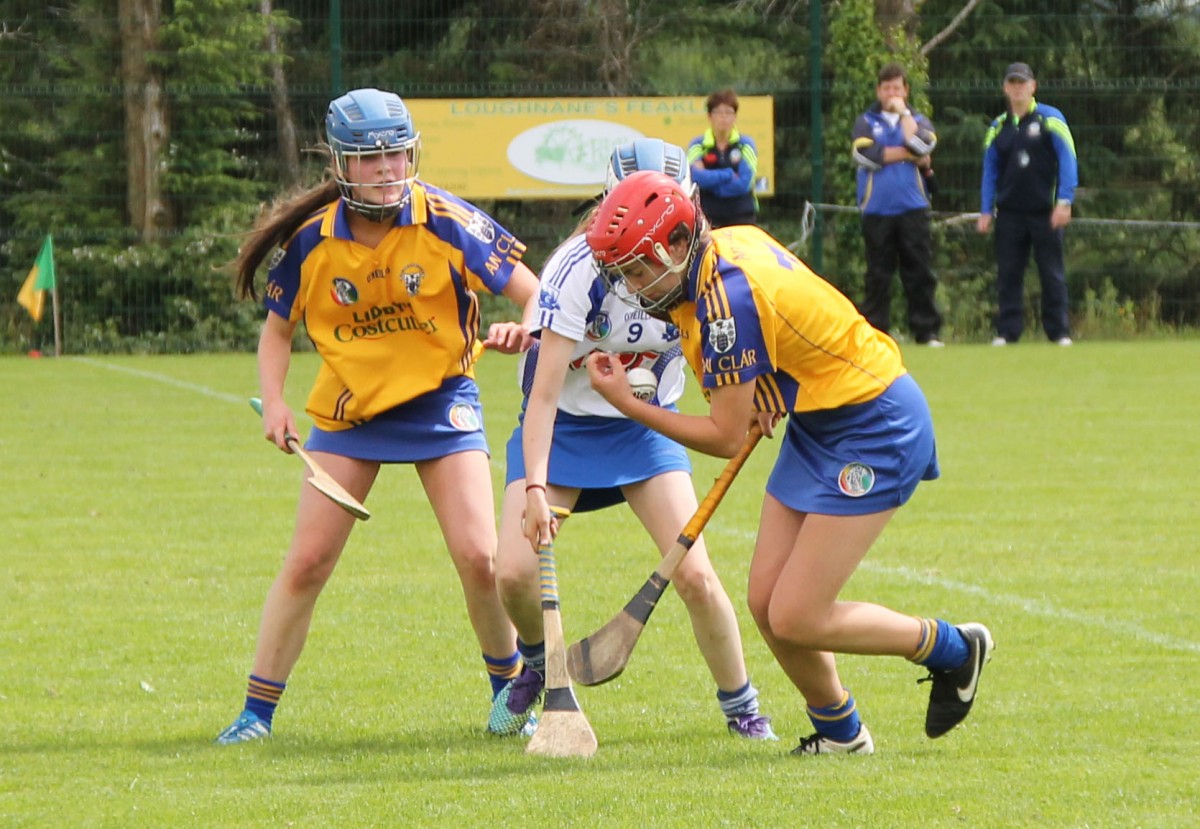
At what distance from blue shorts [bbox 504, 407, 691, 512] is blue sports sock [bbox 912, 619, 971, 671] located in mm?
864

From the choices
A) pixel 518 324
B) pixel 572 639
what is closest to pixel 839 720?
pixel 518 324

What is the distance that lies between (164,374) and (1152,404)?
830 centimetres

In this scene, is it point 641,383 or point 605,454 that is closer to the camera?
point 641,383

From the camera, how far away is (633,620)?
4883 mm

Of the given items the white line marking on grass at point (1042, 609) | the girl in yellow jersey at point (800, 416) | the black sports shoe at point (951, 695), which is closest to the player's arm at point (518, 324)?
the girl in yellow jersey at point (800, 416)

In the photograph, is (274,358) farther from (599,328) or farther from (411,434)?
(599,328)

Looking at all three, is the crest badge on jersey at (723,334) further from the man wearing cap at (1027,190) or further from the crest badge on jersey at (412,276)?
the man wearing cap at (1027,190)

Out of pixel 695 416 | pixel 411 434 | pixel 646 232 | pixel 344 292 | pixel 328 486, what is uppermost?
pixel 646 232

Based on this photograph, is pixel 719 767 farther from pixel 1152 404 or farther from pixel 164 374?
pixel 164 374

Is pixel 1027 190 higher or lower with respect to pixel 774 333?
lower

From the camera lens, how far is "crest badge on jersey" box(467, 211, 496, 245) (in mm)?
5285

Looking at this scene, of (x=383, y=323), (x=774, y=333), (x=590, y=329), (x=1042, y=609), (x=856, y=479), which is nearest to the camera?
(x=774, y=333)

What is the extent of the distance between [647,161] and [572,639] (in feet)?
6.34

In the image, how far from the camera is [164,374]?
16375mm
